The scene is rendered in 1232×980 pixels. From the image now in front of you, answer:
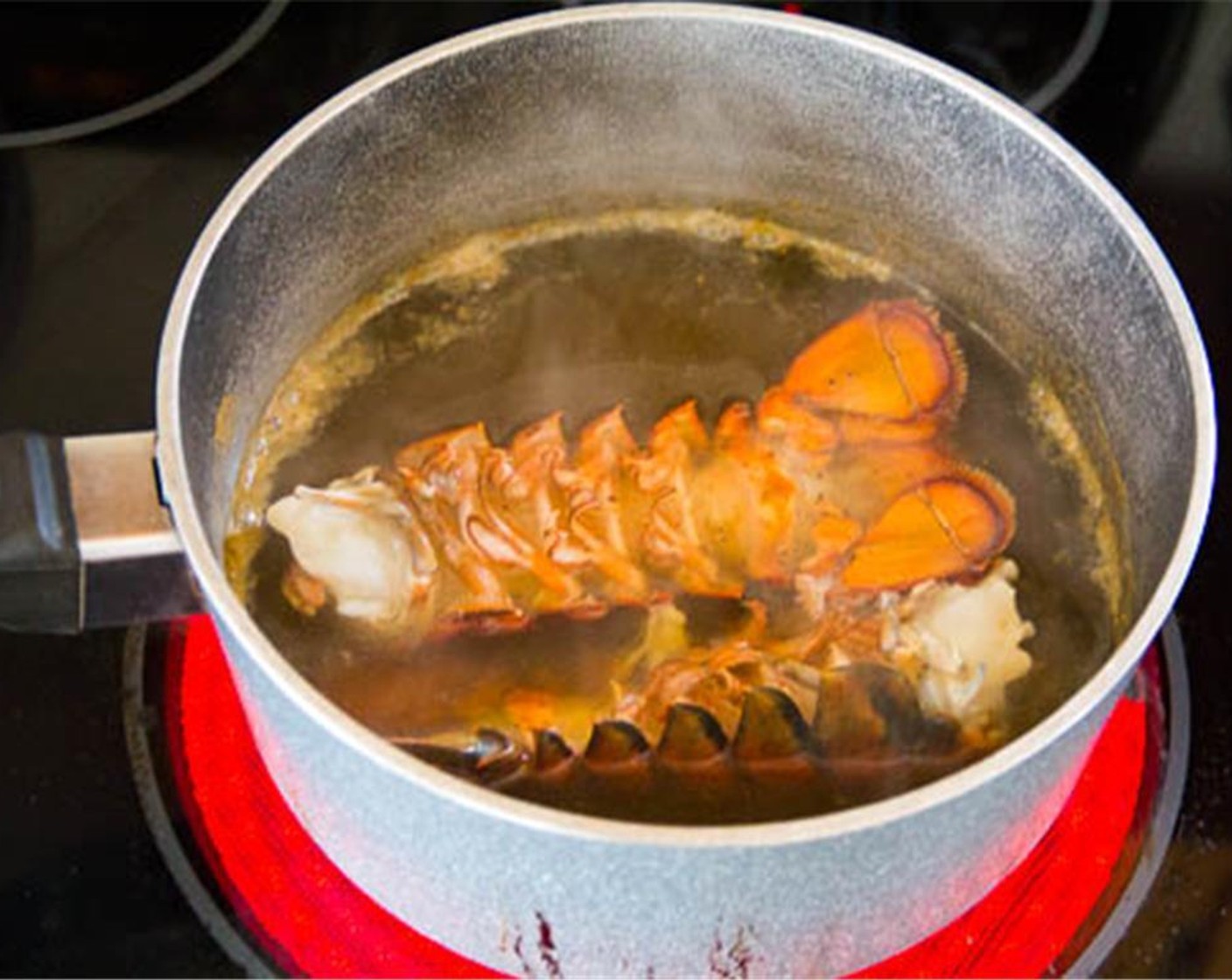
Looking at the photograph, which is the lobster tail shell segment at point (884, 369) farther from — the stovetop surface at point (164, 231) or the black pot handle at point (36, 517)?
the black pot handle at point (36, 517)

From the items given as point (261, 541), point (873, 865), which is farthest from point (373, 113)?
point (873, 865)

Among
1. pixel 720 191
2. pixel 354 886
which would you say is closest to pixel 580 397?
pixel 720 191

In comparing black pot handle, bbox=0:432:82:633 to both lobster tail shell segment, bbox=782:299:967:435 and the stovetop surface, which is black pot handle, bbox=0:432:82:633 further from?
lobster tail shell segment, bbox=782:299:967:435

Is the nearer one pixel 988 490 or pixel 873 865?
pixel 873 865

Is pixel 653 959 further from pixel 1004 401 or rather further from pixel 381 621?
pixel 1004 401

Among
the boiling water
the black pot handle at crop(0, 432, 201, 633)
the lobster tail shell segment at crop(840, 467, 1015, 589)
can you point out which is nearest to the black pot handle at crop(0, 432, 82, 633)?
the black pot handle at crop(0, 432, 201, 633)

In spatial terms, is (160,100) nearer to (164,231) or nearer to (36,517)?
(164,231)
